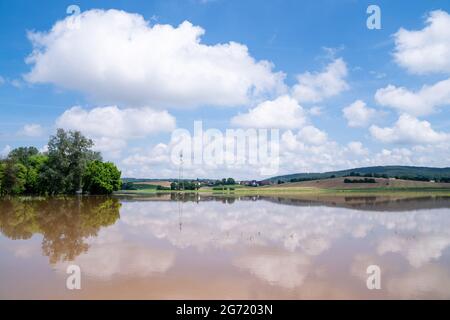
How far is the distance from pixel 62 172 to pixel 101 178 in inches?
323

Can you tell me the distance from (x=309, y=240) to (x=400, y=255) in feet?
17.4

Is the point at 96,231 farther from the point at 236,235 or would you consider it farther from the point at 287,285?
the point at 287,285

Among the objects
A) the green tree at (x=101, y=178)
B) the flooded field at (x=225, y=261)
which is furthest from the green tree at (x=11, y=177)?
the flooded field at (x=225, y=261)

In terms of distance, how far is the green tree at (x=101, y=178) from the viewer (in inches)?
3137

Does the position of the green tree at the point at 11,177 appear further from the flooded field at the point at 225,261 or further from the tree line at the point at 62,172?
the flooded field at the point at 225,261

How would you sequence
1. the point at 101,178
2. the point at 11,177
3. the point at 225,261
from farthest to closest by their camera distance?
the point at 101,178 → the point at 11,177 → the point at 225,261

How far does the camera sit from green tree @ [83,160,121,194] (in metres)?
79.7

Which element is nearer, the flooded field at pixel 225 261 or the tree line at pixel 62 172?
the flooded field at pixel 225 261

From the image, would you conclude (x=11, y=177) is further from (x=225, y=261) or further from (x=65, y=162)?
(x=225, y=261)

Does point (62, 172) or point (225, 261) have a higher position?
point (62, 172)

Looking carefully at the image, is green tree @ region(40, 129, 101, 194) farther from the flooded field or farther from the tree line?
the flooded field

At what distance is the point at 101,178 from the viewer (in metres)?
80.1

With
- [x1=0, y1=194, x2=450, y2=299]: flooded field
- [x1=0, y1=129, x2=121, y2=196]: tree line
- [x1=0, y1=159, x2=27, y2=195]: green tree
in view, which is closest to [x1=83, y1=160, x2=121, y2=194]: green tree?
[x1=0, y1=129, x2=121, y2=196]: tree line

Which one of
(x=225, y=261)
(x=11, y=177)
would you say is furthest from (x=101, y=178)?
(x=225, y=261)
